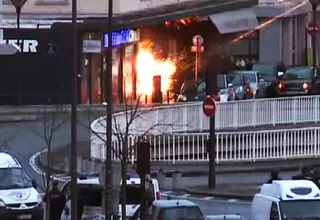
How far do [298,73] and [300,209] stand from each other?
2690 cm

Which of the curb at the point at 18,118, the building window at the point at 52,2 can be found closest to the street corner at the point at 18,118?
the curb at the point at 18,118

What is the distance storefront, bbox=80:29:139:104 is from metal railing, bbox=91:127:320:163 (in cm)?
1858

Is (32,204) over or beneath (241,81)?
beneath

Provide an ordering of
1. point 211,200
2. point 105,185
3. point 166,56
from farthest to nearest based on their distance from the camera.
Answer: point 166,56
point 211,200
point 105,185

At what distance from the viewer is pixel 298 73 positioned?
4972 centimetres

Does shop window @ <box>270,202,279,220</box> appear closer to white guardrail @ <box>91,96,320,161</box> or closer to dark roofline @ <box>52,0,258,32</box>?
white guardrail @ <box>91,96,320,161</box>

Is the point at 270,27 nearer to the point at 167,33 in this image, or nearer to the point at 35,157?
the point at 167,33

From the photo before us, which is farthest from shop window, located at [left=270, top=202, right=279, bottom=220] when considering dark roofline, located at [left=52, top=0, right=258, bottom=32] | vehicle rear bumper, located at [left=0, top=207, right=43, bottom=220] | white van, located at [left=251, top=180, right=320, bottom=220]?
dark roofline, located at [left=52, top=0, right=258, bottom=32]

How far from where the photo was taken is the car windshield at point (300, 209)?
75.6 ft

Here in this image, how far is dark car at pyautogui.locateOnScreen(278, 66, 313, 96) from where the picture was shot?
48.3 metres

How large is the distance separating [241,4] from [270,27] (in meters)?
15.4

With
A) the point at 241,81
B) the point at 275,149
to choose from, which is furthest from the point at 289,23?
the point at 275,149

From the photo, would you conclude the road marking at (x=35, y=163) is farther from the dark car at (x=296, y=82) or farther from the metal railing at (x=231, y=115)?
the dark car at (x=296, y=82)

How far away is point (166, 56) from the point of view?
199ft
